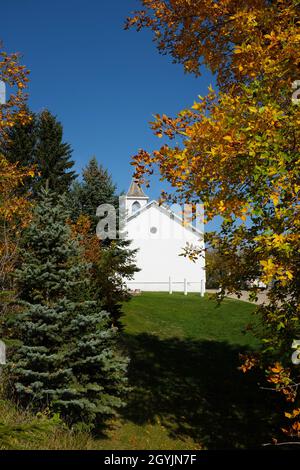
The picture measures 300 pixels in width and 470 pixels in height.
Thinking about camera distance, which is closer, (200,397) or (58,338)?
(58,338)

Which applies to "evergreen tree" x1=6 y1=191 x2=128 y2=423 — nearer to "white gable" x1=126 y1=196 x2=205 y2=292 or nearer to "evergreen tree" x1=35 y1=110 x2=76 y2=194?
"evergreen tree" x1=35 y1=110 x2=76 y2=194

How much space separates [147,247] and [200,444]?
1104 inches

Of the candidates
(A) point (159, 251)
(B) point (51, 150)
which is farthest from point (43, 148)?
(A) point (159, 251)

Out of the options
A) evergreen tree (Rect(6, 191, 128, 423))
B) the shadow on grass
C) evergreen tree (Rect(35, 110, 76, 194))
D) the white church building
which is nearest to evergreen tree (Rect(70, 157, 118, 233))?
evergreen tree (Rect(35, 110, 76, 194))

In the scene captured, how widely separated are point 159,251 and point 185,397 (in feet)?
83.7

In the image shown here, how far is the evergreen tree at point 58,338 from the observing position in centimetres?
802

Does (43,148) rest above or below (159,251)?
above

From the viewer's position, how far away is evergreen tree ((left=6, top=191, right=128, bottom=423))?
802 cm

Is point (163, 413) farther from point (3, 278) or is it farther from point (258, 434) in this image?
point (3, 278)

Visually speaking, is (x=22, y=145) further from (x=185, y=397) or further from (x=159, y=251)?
(x=185, y=397)

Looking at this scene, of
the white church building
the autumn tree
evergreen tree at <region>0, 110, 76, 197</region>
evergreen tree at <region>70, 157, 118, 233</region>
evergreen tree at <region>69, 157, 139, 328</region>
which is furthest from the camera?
the white church building

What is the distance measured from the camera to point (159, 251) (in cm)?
3616

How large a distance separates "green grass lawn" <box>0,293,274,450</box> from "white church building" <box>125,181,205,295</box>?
17016 millimetres

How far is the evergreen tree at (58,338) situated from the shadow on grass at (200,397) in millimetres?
1712
